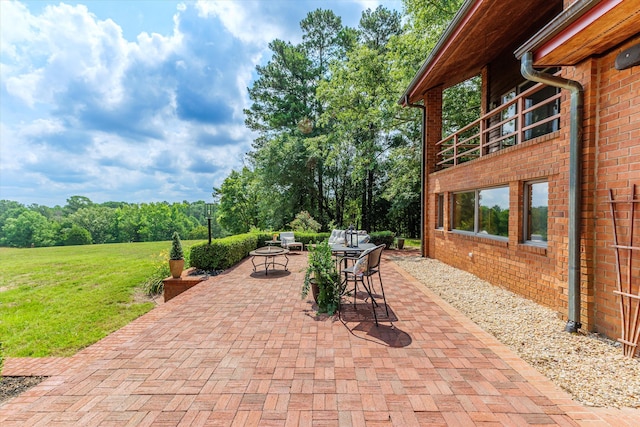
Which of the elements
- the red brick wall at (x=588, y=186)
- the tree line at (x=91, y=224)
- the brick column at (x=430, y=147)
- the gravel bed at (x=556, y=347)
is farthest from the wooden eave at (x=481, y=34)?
the tree line at (x=91, y=224)

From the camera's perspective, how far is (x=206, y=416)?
6.68 ft

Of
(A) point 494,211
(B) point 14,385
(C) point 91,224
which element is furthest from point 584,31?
(C) point 91,224

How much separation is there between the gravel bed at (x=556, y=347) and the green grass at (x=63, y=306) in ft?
18.4

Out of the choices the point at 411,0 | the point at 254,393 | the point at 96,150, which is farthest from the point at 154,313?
the point at 96,150

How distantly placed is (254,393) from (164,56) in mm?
16015

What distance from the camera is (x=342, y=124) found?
15.6 m

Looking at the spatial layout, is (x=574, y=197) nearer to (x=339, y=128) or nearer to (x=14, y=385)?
(x=14, y=385)

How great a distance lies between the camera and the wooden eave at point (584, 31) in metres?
2.56

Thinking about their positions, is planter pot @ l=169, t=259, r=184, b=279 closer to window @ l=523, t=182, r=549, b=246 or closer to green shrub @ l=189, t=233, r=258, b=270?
green shrub @ l=189, t=233, r=258, b=270

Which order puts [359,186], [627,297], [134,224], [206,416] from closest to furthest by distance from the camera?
1. [206,416]
2. [627,297]
3. [359,186]
4. [134,224]

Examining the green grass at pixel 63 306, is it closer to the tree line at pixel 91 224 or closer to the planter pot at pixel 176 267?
the planter pot at pixel 176 267

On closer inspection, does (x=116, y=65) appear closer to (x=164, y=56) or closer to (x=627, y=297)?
(x=164, y=56)

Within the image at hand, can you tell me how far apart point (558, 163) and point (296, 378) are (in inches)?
172

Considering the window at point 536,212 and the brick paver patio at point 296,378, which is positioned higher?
the window at point 536,212
